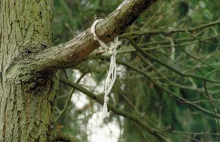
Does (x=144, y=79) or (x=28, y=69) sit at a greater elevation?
(x=144, y=79)

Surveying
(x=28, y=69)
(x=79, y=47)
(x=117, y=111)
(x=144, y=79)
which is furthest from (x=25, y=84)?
(x=144, y=79)

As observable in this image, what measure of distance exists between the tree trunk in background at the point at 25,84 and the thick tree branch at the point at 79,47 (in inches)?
1.7

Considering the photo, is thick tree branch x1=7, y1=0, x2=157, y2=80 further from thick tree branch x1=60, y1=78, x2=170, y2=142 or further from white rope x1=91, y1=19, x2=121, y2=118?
thick tree branch x1=60, y1=78, x2=170, y2=142

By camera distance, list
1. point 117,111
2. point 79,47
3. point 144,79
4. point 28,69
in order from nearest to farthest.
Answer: point 79,47, point 28,69, point 117,111, point 144,79

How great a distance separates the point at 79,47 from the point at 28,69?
1.02 ft

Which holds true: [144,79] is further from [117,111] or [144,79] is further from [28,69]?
[28,69]

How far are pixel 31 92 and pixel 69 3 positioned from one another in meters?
2.04

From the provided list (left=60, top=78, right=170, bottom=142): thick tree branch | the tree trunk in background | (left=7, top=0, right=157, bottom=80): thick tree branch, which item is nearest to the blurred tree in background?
(left=60, top=78, right=170, bottom=142): thick tree branch

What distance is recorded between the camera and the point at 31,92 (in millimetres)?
1773

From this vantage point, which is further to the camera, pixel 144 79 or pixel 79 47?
pixel 144 79

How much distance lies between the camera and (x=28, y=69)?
5.66 feet

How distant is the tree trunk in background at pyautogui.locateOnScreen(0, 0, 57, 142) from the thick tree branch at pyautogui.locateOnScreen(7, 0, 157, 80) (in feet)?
0.14

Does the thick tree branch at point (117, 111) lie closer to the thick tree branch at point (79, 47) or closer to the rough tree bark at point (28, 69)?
the rough tree bark at point (28, 69)

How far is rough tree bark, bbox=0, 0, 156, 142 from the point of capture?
5.62 ft
